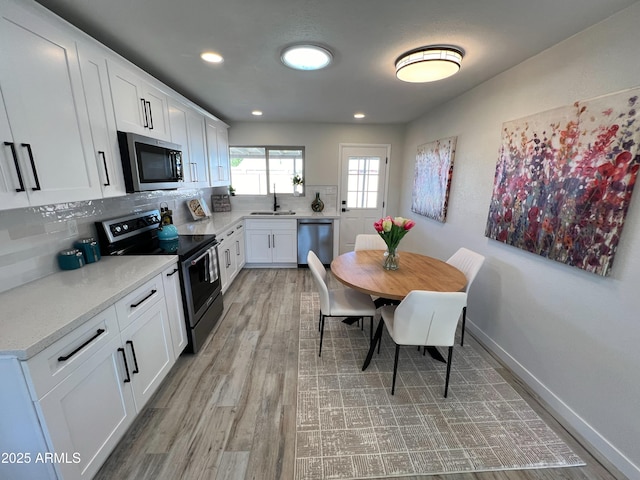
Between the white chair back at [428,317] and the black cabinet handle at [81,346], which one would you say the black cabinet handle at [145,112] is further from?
the white chair back at [428,317]

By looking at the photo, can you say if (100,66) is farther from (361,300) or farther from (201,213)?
(361,300)

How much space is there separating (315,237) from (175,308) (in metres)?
2.59

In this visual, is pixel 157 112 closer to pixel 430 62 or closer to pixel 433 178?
pixel 430 62

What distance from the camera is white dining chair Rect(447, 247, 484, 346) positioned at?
210 cm

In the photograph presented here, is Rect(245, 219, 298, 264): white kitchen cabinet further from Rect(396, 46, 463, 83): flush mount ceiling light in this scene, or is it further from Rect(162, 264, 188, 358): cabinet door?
Rect(396, 46, 463, 83): flush mount ceiling light

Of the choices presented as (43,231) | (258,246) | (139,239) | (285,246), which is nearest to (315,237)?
(285,246)

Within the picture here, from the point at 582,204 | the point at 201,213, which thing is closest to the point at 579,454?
the point at 582,204

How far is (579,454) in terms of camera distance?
1.42 m

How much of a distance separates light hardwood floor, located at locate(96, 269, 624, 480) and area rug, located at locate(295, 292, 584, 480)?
7cm

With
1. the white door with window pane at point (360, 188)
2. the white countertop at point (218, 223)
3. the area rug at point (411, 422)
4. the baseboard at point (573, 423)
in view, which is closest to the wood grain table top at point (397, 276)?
the area rug at point (411, 422)

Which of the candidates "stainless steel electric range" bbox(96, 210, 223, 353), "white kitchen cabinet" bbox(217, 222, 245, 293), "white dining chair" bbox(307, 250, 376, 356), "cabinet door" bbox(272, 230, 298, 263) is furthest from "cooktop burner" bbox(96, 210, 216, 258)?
"cabinet door" bbox(272, 230, 298, 263)

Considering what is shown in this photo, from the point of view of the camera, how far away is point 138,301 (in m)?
1.51

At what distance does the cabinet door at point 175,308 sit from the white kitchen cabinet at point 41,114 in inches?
28.0

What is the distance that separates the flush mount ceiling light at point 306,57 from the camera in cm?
174
